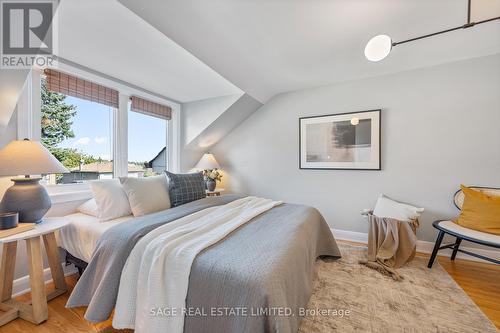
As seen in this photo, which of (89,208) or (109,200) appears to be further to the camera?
(89,208)

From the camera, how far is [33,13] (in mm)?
1278

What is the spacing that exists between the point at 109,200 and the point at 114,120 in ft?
4.36

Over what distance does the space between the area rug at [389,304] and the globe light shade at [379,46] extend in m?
1.88

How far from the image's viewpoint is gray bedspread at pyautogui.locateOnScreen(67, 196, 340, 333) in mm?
945

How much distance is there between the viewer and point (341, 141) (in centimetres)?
299

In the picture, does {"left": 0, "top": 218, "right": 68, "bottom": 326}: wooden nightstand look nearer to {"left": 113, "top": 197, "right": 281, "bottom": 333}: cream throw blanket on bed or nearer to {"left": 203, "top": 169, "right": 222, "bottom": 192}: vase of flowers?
{"left": 113, "top": 197, "right": 281, "bottom": 333}: cream throw blanket on bed

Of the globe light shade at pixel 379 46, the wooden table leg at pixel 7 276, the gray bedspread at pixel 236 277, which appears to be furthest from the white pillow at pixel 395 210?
the wooden table leg at pixel 7 276

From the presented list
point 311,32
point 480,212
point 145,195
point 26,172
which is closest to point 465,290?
point 480,212

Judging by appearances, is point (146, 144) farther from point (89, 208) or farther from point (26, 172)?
point (26, 172)

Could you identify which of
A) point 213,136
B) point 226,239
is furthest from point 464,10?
point 213,136

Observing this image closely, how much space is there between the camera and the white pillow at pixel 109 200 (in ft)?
6.20

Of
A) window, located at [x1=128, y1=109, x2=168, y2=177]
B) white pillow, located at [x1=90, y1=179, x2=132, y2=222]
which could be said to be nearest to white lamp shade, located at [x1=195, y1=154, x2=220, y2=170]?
window, located at [x1=128, y1=109, x2=168, y2=177]

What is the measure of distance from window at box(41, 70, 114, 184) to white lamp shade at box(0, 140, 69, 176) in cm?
62

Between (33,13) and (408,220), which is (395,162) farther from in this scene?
(33,13)
